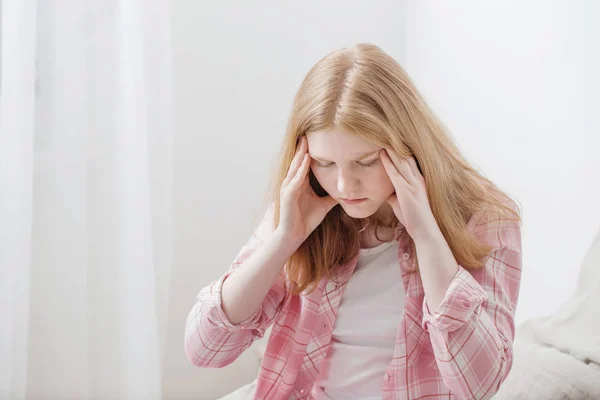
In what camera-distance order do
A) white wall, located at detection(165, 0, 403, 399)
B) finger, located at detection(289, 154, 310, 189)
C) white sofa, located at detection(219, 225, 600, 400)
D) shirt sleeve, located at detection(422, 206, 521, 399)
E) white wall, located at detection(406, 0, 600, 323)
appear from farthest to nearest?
white wall, located at detection(165, 0, 403, 399), white wall, located at detection(406, 0, 600, 323), white sofa, located at detection(219, 225, 600, 400), finger, located at detection(289, 154, 310, 189), shirt sleeve, located at detection(422, 206, 521, 399)

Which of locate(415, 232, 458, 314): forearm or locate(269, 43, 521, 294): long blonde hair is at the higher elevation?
locate(269, 43, 521, 294): long blonde hair

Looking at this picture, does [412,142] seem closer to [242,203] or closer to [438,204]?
[438,204]

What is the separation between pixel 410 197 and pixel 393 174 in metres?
0.04

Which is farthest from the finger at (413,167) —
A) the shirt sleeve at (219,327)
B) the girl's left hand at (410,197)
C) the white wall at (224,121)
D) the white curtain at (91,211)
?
the white wall at (224,121)

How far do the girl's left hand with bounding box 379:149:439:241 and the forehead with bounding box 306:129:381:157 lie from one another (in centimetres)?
3

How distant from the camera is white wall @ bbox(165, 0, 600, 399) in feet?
5.28

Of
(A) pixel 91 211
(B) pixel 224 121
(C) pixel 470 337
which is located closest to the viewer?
(C) pixel 470 337

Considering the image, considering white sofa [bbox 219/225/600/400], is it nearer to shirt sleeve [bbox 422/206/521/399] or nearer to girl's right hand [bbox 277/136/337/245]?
shirt sleeve [bbox 422/206/521/399]

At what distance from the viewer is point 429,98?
2156 millimetres

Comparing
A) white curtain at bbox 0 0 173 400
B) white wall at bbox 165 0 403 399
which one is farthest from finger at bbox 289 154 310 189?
white wall at bbox 165 0 403 399

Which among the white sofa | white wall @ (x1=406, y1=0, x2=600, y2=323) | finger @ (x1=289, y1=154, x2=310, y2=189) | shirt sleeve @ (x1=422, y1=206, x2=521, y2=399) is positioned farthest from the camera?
white wall @ (x1=406, y1=0, x2=600, y2=323)

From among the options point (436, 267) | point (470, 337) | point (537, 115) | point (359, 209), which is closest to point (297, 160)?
point (359, 209)

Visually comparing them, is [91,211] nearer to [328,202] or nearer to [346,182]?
[328,202]

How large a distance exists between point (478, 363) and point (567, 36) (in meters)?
0.93
